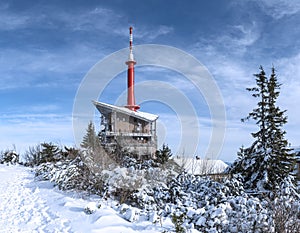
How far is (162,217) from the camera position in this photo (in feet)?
19.9

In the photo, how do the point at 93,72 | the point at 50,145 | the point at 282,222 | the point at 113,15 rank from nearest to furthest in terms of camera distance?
1. the point at 282,222
2. the point at 93,72
3. the point at 113,15
4. the point at 50,145

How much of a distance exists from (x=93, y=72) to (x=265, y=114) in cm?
682

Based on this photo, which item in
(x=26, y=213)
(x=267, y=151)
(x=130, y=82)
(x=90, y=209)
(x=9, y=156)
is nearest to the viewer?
(x=90, y=209)

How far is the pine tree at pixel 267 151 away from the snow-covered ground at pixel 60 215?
622cm

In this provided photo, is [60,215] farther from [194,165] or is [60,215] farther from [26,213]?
[194,165]

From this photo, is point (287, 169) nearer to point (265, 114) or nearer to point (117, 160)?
point (265, 114)

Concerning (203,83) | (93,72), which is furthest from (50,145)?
(203,83)

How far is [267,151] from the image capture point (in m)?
11.1

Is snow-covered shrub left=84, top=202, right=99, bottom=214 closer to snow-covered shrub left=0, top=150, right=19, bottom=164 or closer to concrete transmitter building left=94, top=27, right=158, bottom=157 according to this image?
concrete transmitter building left=94, top=27, right=158, bottom=157

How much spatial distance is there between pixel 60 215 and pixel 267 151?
25.7 ft

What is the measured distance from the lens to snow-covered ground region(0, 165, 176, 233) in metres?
5.58

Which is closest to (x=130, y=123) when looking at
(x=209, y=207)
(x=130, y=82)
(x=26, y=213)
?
(x=130, y=82)

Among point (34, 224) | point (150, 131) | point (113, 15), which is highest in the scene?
point (113, 15)

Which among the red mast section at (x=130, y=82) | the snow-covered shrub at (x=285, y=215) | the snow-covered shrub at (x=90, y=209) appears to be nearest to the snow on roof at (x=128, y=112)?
the red mast section at (x=130, y=82)
